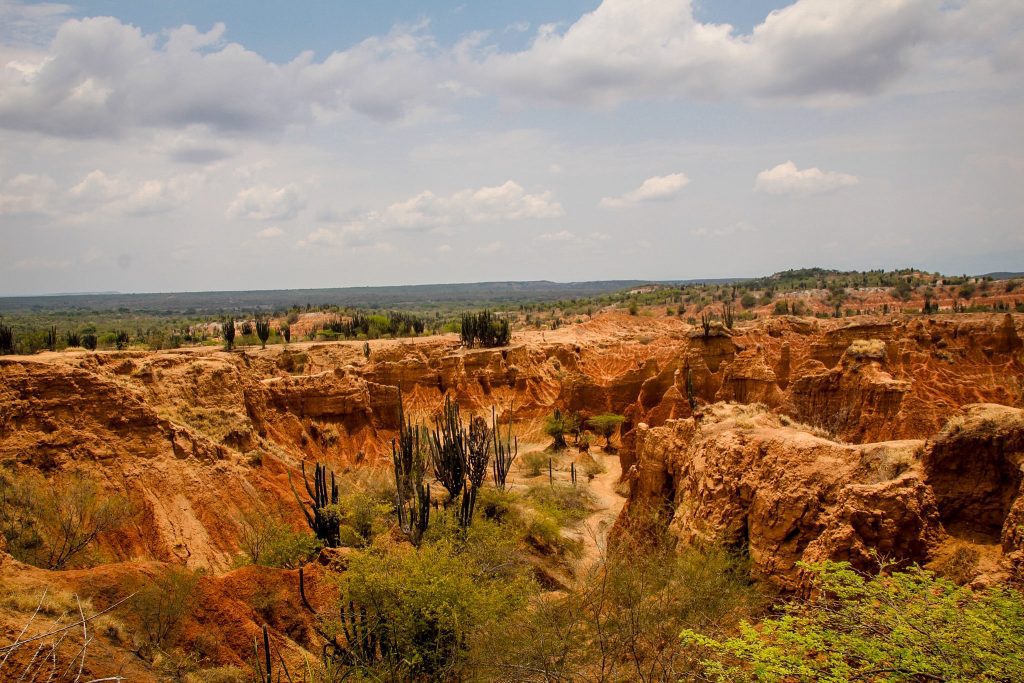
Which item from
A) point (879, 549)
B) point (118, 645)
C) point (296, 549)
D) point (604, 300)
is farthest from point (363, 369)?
point (604, 300)

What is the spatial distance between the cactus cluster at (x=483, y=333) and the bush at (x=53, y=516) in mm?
34431

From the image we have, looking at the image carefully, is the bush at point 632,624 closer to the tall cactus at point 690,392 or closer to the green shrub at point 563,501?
the green shrub at point 563,501

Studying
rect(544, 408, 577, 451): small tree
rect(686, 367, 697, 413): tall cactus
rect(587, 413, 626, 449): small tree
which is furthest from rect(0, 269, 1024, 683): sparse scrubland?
rect(544, 408, 577, 451): small tree

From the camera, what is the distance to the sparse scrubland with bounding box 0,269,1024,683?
29.9ft

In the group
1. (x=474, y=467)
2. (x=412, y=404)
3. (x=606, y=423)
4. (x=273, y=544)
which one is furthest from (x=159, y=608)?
(x=412, y=404)

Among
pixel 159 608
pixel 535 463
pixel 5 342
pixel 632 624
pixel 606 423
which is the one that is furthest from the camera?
pixel 5 342

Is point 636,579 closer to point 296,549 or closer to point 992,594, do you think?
point 992,594

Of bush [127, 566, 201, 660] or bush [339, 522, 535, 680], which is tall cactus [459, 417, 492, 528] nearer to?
bush [339, 522, 535, 680]

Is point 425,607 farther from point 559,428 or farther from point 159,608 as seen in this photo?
point 559,428

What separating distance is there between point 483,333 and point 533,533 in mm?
31686

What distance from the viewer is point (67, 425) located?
64.9 ft

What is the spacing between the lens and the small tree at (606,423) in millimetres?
34781

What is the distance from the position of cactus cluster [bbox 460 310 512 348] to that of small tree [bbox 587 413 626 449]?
16.5 meters

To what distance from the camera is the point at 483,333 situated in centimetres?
5119
